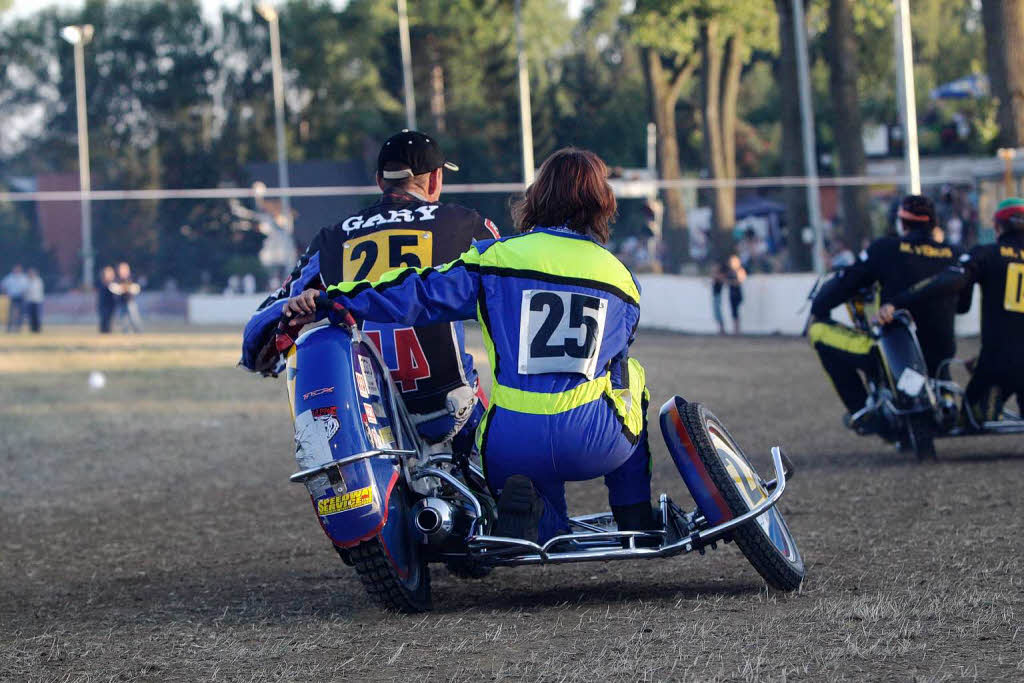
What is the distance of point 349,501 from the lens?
470cm

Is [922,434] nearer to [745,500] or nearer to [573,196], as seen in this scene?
[745,500]

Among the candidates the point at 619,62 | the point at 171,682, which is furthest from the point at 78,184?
the point at 171,682

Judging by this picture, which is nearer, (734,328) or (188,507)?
(188,507)

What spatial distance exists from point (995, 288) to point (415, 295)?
4.77 metres

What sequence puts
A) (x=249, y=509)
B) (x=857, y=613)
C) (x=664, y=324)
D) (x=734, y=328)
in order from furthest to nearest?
(x=664, y=324) < (x=734, y=328) < (x=249, y=509) < (x=857, y=613)

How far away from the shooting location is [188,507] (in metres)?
8.61

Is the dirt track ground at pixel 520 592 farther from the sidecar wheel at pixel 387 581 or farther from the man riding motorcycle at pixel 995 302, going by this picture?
the man riding motorcycle at pixel 995 302

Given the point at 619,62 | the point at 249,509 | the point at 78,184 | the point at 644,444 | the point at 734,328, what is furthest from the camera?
the point at 619,62

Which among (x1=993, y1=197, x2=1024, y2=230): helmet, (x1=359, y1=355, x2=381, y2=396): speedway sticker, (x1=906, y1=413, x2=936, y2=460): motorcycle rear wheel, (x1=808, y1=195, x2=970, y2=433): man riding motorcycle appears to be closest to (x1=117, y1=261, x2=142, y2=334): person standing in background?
(x1=808, y1=195, x2=970, y2=433): man riding motorcycle

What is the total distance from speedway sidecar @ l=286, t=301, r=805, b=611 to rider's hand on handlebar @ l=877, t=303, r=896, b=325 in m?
3.42

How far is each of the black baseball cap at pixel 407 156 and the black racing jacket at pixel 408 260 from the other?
0.18 m

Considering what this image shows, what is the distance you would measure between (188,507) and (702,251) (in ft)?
137

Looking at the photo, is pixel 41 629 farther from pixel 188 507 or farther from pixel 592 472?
pixel 188 507

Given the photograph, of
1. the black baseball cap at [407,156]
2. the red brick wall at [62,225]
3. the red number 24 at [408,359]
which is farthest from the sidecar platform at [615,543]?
the red brick wall at [62,225]
